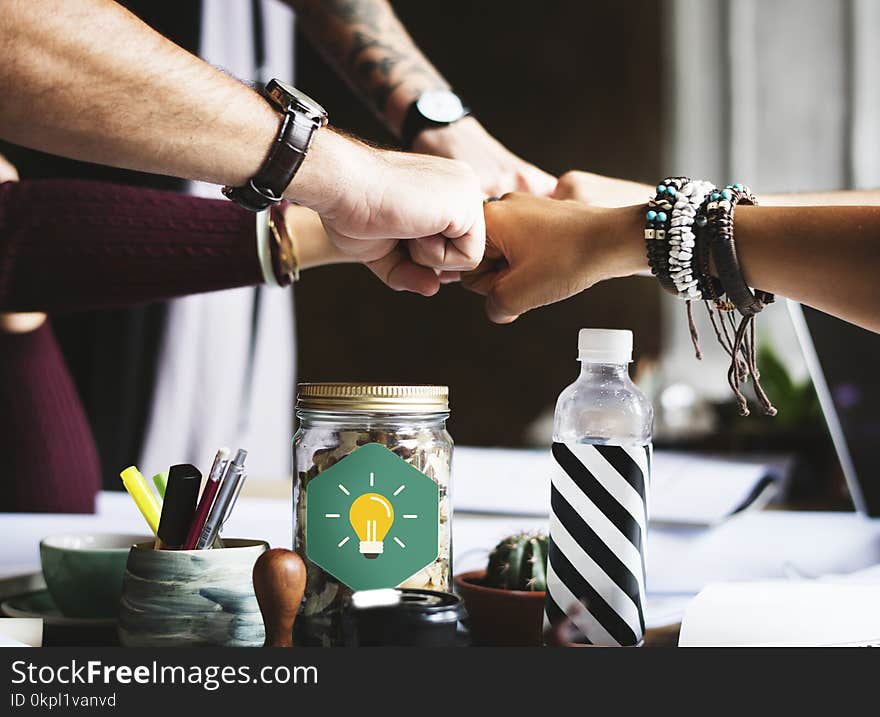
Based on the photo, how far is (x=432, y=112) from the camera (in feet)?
3.58

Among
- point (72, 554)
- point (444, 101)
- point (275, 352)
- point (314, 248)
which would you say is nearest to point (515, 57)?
point (275, 352)

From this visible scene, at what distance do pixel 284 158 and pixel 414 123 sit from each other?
0.49 meters

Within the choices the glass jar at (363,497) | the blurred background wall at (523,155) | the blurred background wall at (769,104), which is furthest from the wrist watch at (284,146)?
the blurred background wall at (769,104)

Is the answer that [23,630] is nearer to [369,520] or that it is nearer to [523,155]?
[369,520]

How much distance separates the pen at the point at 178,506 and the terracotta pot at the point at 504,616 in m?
0.18

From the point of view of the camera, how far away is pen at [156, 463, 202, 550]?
20.9 inches

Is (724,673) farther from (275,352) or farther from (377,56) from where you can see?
(275,352)

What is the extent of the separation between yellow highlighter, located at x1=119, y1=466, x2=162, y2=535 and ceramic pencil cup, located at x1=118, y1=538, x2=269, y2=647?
4 centimetres

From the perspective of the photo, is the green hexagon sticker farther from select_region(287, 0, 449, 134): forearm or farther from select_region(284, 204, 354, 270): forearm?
select_region(287, 0, 449, 134): forearm

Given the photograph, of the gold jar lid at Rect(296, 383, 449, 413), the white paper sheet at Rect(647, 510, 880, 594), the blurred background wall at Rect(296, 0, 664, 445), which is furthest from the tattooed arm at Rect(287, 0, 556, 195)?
the blurred background wall at Rect(296, 0, 664, 445)

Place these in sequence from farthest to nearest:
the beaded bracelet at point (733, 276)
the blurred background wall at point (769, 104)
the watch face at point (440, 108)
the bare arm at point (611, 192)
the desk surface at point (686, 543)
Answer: the blurred background wall at point (769, 104), the watch face at point (440, 108), the bare arm at point (611, 192), the desk surface at point (686, 543), the beaded bracelet at point (733, 276)

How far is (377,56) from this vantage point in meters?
1.28

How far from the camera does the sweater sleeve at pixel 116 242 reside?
0.98m

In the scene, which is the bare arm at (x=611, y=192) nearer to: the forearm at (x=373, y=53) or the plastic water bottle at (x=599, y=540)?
the forearm at (x=373, y=53)
